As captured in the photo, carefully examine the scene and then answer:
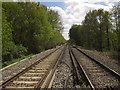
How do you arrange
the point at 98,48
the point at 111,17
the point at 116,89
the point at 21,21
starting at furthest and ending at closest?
the point at 98,48, the point at 111,17, the point at 21,21, the point at 116,89

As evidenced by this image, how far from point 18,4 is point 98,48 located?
24944 mm

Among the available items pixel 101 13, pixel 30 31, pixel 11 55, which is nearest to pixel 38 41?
pixel 30 31

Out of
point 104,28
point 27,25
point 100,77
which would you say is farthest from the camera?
point 104,28

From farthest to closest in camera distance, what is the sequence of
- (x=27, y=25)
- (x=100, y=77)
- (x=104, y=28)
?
(x=104, y=28), (x=27, y=25), (x=100, y=77)

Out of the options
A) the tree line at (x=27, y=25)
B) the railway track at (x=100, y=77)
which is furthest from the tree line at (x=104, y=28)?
the railway track at (x=100, y=77)

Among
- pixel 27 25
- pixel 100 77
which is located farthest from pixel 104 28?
pixel 100 77

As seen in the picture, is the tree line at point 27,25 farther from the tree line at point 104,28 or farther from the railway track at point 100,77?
the railway track at point 100,77

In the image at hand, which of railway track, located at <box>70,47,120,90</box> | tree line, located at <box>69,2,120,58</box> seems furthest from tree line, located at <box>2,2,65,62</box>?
railway track, located at <box>70,47,120,90</box>

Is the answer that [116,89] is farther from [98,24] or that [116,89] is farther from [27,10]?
[98,24]

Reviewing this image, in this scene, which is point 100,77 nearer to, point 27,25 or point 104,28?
point 27,25

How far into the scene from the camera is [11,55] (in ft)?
91.1

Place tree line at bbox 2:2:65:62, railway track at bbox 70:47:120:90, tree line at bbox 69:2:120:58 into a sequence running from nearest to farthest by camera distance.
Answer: railway track at bbox 70:47:120:90
tree line at bbox 2:2:65:62
tree line at bbox 69:2:120:58

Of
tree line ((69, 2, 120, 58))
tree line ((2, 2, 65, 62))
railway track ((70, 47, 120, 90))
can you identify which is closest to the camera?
railway track ((70, 47, 120, 90))

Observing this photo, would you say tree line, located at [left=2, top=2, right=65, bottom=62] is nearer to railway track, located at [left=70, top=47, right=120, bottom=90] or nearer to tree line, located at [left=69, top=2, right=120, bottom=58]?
tree line, located at [left=69, top=2, right=120, bottom=58]
